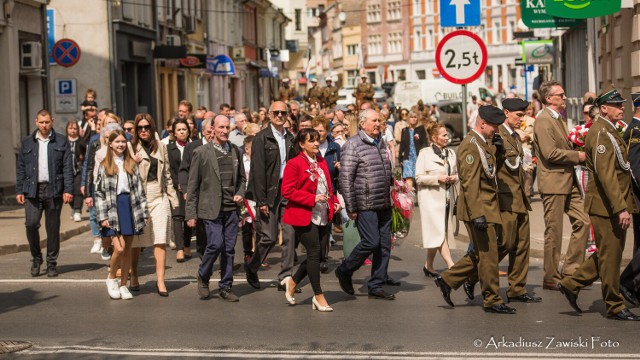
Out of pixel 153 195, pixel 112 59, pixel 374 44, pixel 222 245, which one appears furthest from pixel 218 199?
pixel 374 44

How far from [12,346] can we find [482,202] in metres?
4.07

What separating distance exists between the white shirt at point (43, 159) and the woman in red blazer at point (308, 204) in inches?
162

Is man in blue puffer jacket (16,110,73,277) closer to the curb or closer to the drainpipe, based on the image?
the curb

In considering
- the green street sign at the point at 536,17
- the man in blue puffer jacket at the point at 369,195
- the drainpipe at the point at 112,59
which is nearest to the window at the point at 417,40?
the drainpipe at the point at 112,59

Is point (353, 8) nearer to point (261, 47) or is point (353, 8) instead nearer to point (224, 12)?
point (261, 47)

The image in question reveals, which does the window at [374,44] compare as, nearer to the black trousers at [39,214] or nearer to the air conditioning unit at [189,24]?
the air conditioning unit at [189,24]

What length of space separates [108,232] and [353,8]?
12178cm

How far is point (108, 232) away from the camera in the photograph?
12.0 m

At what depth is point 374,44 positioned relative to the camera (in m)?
122

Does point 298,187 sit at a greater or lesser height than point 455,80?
lesser

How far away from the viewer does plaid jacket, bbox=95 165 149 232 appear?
39.2 feet

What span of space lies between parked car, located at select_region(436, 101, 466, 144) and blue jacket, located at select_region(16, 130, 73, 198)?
33.3 m

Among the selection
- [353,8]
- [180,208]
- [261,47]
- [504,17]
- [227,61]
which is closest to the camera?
[180,208]

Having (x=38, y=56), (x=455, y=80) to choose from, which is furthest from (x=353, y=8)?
(x=455, y=80)
